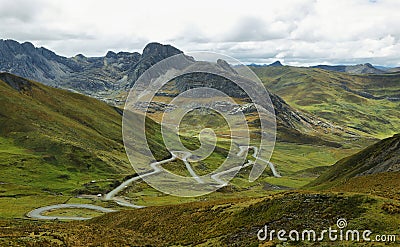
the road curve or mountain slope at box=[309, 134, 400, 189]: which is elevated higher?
mountain slope at box=[309, 134, 400, 189]

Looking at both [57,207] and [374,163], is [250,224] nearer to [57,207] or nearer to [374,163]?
[374,163]

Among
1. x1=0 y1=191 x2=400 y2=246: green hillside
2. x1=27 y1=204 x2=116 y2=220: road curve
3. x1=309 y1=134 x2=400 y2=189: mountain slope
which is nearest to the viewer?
x1=0 y1=191 x2=400 y2=246: green hillside

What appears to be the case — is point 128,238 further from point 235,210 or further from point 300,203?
point 300,203

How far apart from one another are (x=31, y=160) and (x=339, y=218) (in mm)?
184176

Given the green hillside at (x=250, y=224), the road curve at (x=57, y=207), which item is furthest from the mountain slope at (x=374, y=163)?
the road curve at (x=57, y=207)

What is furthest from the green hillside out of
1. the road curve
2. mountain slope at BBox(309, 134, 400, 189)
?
the road curve

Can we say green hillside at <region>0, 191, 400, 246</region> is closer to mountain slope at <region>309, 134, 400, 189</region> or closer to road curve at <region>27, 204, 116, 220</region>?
mountain slope at <region>309, 134, 400, 189</region>

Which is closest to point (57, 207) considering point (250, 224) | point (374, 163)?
point (250, 224)

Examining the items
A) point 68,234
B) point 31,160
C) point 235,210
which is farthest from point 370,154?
point 31,160

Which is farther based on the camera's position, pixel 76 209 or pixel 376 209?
pixel 76 209

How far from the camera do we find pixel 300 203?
45.8 meters

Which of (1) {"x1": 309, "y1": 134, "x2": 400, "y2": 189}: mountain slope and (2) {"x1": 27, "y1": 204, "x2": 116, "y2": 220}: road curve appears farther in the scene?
(2) {"x1": 27, "y1": 204, "x2": 116, "y2": 220}: road curve

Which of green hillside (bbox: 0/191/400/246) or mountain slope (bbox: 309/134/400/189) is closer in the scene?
green hillside (bbox: 0/191/400/246)

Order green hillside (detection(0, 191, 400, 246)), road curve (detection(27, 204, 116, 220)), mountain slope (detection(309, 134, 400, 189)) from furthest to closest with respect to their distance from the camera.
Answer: road curve (detection(27, 204, 116, 220)), mountain slope (detection(309, 134, 400, 189)), green hillside (detection(0, 191, 400, 246))
